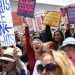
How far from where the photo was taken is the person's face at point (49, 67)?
2.79 m

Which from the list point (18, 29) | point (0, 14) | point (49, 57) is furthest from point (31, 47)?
point (18, 29)

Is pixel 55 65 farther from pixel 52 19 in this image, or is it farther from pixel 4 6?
pixel 52 19

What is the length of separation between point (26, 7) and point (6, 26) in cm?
59

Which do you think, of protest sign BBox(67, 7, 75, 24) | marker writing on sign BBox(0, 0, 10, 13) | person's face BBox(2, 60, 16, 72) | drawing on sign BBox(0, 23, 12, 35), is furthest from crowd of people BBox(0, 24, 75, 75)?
protest sign BBox(67, 7, 75, 24)

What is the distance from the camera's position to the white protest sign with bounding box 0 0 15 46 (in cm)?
474

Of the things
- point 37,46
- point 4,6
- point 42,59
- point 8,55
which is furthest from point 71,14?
point 42,59

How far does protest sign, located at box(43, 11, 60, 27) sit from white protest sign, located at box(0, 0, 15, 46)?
953 mm

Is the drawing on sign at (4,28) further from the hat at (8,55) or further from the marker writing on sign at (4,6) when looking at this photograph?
the hat at (8,55)

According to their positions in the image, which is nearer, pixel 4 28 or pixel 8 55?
pixel 8 55

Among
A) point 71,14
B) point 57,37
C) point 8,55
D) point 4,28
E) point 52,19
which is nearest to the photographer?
point 8,55

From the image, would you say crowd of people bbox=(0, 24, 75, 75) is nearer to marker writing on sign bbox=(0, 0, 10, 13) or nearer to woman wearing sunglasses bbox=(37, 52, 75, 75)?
woman wearing sunglasses bbox=(37, 52, 75, 75)

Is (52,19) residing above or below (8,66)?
above

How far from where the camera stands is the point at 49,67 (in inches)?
111

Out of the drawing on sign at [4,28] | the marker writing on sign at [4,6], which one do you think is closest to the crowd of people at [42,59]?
the drawing on sign at [4,28]
